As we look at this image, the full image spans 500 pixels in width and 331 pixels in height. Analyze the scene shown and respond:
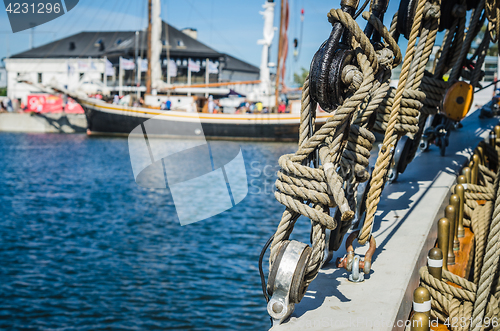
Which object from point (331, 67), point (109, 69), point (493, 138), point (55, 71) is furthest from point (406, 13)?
point (55, 71)

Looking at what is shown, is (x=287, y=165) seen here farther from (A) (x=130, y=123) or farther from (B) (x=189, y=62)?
(B) (x=189, y=62)

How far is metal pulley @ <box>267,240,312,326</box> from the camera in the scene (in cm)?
172

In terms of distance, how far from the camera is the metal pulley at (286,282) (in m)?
1.72

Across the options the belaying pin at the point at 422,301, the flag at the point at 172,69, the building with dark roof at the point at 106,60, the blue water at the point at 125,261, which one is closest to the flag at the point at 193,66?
the building with dark roof at the point at 106,60

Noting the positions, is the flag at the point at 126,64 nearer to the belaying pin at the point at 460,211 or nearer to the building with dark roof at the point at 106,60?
the building with dark roof at the point at 106,60

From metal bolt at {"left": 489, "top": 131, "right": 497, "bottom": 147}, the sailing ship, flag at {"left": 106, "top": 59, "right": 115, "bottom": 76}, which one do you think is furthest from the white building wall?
metal bolt at {"left": 489, "top": 131, "right": 497, "bottom": 147}

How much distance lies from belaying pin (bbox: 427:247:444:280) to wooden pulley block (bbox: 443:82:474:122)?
2.24 m

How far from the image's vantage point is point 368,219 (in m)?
2.09

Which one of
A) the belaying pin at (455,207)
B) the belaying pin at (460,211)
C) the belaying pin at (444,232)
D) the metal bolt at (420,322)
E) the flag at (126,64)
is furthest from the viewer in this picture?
the flag at (126,64)

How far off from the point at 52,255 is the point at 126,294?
2.39m

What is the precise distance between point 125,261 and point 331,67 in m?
6.87

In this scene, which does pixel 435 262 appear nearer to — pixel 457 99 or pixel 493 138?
pixel 457 99

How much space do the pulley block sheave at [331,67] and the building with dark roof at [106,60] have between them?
44866 millimetres

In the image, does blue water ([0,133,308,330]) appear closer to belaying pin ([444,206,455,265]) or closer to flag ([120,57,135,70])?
belaying pin ([444,206,455,265])
